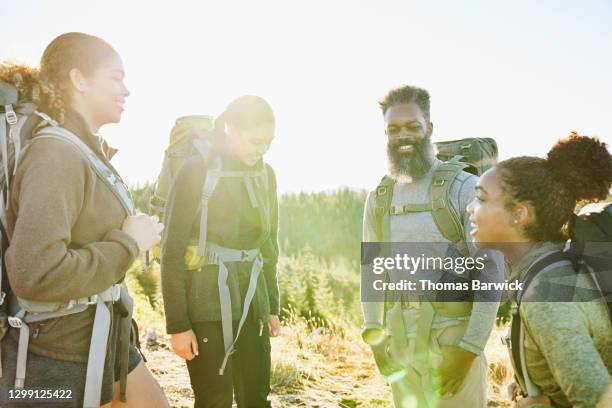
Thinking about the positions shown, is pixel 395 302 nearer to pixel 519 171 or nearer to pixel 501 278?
pixel 501 278

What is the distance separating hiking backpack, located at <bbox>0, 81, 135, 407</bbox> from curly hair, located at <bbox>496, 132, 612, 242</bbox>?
1941 millimetres

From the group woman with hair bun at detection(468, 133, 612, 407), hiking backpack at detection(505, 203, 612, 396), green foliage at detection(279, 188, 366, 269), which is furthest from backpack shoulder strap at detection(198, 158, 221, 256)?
green foliage at detection(279, 188, 366, 269)

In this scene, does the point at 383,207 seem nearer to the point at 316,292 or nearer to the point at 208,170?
the point at 208,170

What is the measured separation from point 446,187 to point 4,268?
257 centimetres

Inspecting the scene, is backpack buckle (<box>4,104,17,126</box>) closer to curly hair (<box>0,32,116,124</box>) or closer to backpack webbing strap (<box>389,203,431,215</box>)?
curly hair (<box>0,32,116,124</box>)

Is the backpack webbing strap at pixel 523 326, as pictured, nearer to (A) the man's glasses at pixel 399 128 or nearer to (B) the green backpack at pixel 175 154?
(A) the man's glasses at pixel 399 128

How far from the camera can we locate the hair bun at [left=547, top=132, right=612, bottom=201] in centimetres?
242

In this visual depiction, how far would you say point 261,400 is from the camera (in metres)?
3.54

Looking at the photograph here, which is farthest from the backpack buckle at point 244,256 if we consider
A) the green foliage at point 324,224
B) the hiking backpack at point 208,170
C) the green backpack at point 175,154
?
the green foliage at point 324,224

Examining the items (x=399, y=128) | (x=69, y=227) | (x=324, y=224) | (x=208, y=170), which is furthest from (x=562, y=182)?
(x=324, y=224)

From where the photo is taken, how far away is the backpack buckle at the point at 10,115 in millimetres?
2115

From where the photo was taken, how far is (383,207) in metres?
3.76

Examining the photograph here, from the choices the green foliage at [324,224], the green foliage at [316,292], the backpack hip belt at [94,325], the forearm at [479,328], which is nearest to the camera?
the backpack hip belt at [94,325]

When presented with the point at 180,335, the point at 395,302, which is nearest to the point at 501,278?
the point at 395,302
